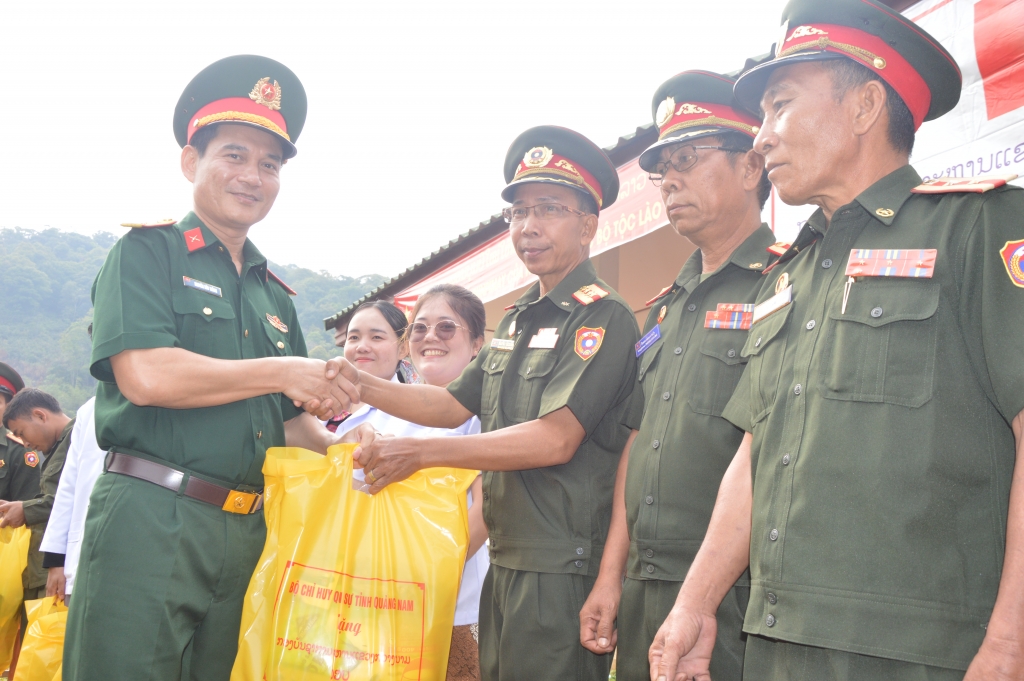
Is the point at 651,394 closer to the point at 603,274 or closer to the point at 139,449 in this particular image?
the point at 139,449

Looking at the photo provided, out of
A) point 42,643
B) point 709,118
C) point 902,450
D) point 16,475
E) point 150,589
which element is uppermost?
point 709,118

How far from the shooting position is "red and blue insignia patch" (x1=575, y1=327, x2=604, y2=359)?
2.49 m

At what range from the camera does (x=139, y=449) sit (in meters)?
2.09

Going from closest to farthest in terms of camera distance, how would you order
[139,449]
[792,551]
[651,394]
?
[792,551] < [139,449] < [651,394]

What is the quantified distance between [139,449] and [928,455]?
1.90m

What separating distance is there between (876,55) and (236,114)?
1.83m

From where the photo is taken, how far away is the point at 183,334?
86.6 inches

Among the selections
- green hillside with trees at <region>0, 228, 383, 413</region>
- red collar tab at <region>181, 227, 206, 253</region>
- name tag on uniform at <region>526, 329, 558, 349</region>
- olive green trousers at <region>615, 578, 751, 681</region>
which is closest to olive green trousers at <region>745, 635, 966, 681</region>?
olive green trousers at <region>615, 578, 751, 681</region>

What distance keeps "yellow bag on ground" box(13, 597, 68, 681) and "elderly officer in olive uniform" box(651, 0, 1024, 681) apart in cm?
355

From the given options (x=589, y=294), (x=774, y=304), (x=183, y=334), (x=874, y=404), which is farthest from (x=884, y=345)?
(x=183, y=334)

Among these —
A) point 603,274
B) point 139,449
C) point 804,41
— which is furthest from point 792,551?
point 603,274

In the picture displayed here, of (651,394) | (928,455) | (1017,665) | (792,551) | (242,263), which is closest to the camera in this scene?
(1017,665)

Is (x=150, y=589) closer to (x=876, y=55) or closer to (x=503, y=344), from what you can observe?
(x=503, y=344)

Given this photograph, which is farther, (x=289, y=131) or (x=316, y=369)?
(x=289, y=131)
